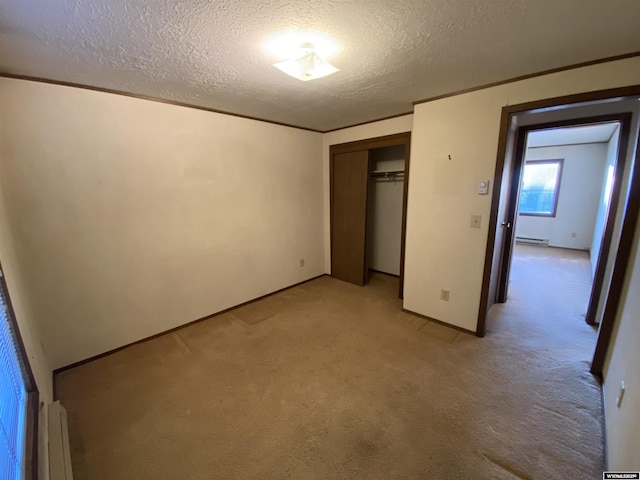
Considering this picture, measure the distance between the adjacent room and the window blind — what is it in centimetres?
2

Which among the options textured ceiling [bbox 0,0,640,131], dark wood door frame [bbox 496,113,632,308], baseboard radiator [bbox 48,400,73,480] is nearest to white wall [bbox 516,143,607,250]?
dark wood door frame [bbox 496,113,632,308]

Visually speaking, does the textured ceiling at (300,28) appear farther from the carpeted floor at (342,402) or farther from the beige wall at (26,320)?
the carpeted floor at (342,402)

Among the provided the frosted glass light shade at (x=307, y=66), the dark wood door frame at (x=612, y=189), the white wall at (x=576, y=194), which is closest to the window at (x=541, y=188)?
the white wall at (x=576, y=194)

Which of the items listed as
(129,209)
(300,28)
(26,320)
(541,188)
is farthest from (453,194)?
(541,188)

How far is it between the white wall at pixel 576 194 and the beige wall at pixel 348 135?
4.19 meters

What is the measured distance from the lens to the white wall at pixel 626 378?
111 centimetres

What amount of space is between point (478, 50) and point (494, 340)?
2.40m

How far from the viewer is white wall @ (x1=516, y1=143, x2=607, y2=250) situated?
549cm

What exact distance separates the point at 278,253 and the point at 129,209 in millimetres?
1763

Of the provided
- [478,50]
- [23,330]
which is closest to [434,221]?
[478,50]

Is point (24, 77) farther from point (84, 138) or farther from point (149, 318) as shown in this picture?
point (149, 318)

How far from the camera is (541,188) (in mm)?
6258

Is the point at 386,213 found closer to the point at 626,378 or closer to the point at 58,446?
the point at 626,378

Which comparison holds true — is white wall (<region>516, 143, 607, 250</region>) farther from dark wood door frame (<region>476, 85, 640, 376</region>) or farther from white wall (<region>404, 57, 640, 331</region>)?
dark wood door frame (<region>476, 85, 640, 376</region>)
